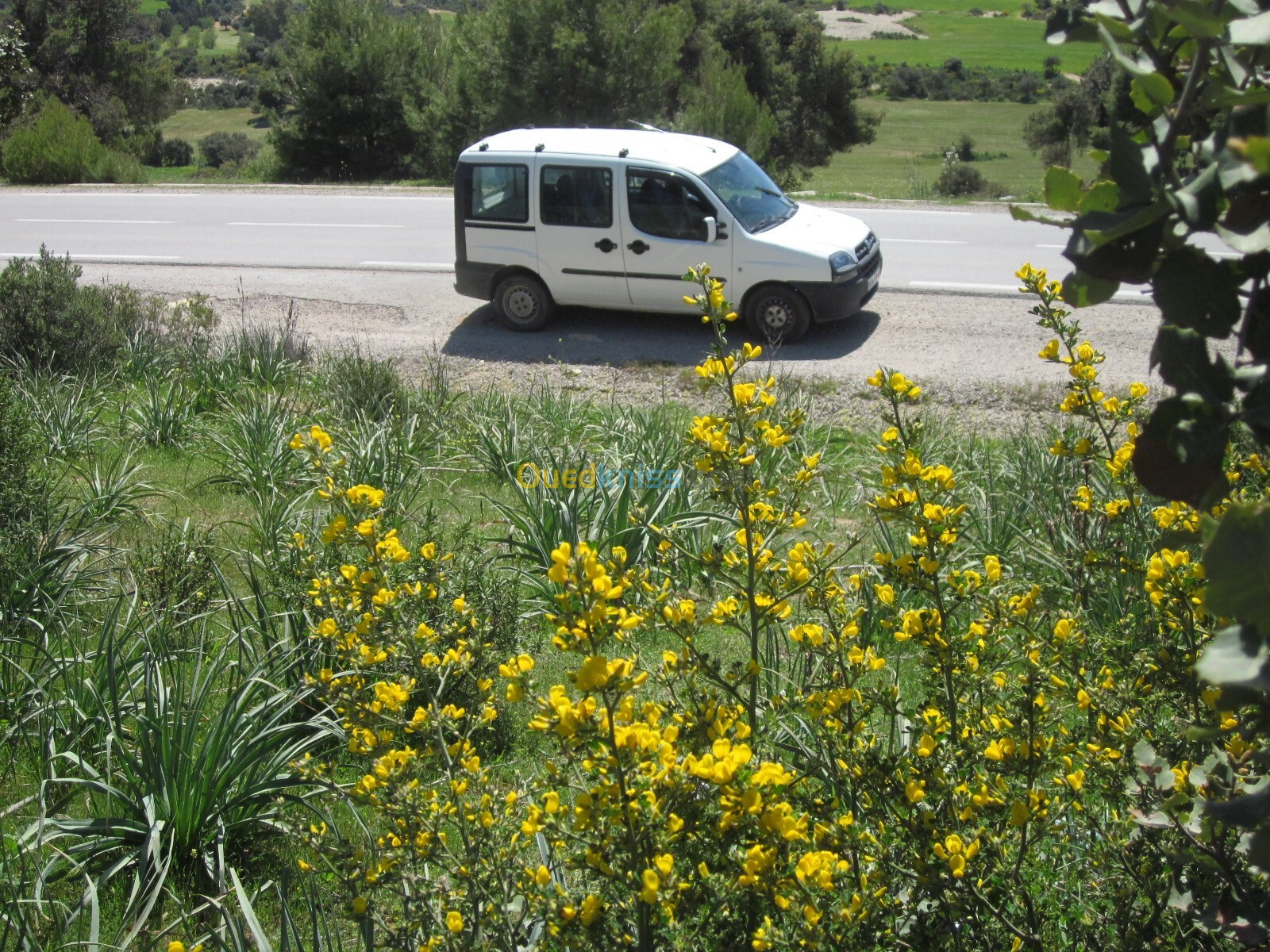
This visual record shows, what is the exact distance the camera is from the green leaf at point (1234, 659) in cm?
90

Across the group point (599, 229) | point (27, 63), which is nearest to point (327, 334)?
point (599, 229)

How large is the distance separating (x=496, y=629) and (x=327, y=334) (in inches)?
296

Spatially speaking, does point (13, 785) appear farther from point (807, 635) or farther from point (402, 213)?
point (402, 213)

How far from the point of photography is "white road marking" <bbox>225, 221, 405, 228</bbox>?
16547 mm

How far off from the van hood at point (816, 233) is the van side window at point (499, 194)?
7.15ft

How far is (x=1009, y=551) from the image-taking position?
16.5 ft

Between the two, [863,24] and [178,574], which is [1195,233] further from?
[863,24]

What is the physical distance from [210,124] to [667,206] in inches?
1997

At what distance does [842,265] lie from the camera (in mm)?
9766

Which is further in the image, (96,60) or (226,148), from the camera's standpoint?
(226,148)

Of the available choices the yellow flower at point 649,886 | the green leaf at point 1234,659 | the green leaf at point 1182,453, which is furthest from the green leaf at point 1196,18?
the yellow flower at point 649,886

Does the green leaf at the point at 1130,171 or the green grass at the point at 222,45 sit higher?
the green grass at the point at 222,45

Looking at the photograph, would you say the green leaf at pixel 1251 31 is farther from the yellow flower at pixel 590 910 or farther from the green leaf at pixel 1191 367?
the yellow flower at pixel 590 910

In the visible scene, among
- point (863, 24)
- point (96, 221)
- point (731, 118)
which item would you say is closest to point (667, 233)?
point (731, 118)
